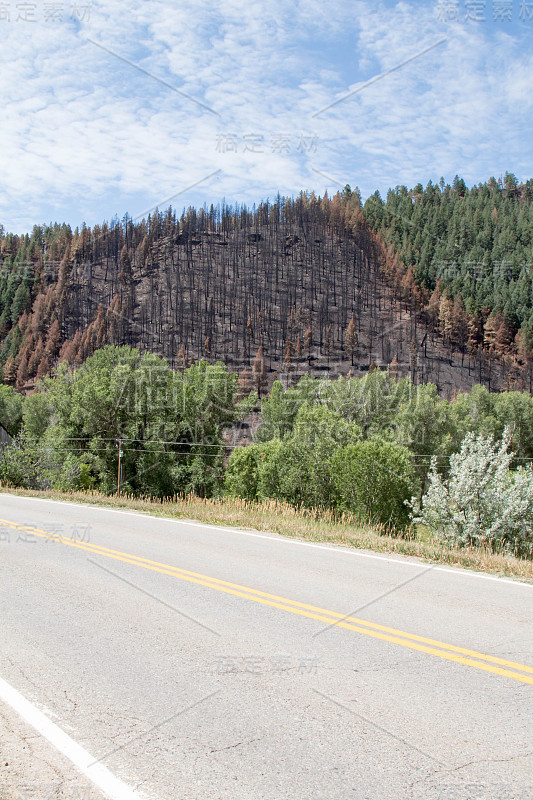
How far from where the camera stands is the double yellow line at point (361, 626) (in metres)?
4.71

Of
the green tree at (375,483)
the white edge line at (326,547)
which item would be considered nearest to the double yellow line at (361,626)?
the white edge line at (326,547)

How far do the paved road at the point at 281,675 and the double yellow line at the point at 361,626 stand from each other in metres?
0.02

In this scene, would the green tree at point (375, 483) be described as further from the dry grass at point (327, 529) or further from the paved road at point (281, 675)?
the paved road at point (281, 675)

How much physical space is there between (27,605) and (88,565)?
2147mm

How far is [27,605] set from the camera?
648 centimetres

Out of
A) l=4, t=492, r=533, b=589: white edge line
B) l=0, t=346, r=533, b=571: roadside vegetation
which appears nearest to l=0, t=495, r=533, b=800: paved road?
l=4, t=492, r=533, b=589: white edge line

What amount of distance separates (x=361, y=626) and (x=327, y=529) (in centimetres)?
629

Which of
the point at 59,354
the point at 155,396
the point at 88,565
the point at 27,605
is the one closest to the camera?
the point at 27,605

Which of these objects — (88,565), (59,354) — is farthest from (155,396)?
Result: (59,354)

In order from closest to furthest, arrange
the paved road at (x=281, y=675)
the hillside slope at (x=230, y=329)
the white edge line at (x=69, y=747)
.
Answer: the white edge line at (x=69, y=747), the paved road at (x=281, y=675), the hillside slope at (x=230, y=329)

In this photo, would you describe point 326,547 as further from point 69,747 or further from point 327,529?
point 69,747

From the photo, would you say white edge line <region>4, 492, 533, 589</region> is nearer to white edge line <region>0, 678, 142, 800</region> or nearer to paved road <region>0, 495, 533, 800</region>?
paved road <region>0, 495, 533, 800</region>

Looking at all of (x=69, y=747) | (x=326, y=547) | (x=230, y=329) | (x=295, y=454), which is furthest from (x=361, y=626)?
(x=230, y=329)

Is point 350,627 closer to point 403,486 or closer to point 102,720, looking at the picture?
point 102,720
